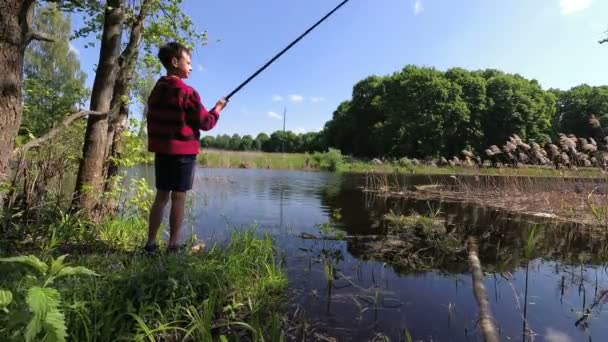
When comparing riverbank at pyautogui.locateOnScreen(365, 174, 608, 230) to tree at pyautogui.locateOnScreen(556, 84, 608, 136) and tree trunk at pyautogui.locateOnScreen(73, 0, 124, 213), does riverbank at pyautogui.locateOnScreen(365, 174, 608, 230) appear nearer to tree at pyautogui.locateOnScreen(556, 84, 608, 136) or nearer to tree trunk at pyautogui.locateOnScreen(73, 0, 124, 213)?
tree trunk at pyautogui.locateOnScreen(73, 0, 124, 213)

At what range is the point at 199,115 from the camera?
3.22m

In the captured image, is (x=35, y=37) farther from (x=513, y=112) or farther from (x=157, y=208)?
(x=513, y=112)

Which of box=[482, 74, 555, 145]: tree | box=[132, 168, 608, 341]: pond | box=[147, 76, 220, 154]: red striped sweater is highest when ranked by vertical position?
box=[482, 74, 555, 145]: tree

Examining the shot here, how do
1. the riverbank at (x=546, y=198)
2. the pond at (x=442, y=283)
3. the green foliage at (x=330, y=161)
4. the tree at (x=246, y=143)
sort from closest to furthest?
the pond at (x=442, y=283) → the riverbank at (x=546, y=198) → the green foliage at (x=330, y=161) → the tree at (x=246, y=143)

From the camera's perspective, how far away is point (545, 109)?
49938mm

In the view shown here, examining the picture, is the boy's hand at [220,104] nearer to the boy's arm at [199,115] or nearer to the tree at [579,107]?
the boy's arm at [199,115]

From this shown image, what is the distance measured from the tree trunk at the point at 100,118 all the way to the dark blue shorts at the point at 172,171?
1697mm

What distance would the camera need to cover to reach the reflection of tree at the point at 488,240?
5188mm

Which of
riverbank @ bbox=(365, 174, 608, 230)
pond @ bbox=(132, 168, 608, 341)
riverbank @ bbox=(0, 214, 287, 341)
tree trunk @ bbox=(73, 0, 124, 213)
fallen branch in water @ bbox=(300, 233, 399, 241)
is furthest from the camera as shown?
riverbank @ bbox=(365, 174, 608, 230)

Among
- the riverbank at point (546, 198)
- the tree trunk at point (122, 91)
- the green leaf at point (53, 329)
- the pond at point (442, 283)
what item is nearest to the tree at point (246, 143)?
the riverbank at point (546, 198)

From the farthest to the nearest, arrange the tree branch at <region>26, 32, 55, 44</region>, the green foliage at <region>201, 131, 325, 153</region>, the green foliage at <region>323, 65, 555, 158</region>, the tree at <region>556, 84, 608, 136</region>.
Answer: the green foliage at <region>201, 131, 325, 153</region>, the tree at <region>556, 84, 608, 136</region>, the green foliage at <region>323, 65, 555, 158</region>, the tree branch at <region>26, 32, 55, 44</region>

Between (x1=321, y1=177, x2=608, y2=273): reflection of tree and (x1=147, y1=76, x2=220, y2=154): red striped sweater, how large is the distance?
9.92 ft

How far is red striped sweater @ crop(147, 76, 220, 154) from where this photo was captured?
315cm

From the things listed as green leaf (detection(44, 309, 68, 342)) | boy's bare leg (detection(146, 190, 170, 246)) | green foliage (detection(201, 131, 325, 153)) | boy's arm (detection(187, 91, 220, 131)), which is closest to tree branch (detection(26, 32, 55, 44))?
boy's arm (detection(187, 91, 220, 131))
